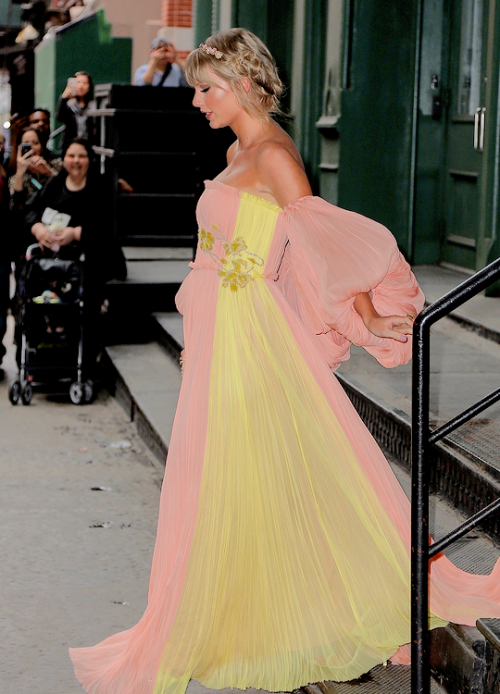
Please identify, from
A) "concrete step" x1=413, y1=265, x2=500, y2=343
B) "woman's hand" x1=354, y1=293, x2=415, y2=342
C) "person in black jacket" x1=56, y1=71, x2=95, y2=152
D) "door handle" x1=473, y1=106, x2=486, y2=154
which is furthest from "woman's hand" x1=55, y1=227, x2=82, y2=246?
"woman's hand" x1=354, y1=293, x2=415, y2=342

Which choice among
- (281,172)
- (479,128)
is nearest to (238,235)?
(281,172)

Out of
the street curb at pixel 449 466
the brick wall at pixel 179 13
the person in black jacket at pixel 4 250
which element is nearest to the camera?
the street curb at pixel 449 466

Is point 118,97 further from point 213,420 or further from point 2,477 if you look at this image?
point 213,420

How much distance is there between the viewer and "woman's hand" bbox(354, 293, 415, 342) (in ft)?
10.9

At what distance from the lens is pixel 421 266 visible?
946 centimetres

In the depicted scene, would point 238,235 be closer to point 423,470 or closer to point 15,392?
point 423,470

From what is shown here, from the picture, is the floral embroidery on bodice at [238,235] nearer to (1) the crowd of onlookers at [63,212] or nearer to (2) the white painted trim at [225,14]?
(1) the crowd of onlookers at [63,212]

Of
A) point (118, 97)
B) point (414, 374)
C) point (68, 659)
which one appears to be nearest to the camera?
point (414, 374)

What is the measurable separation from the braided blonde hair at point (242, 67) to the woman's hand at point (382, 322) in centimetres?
68

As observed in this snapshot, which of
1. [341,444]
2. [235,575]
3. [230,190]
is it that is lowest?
[235,575]

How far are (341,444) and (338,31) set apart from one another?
630 cm

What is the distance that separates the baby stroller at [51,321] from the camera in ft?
28.5

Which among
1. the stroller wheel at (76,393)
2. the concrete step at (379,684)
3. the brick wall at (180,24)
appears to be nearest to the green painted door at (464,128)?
the stroller wheel at (76,393)

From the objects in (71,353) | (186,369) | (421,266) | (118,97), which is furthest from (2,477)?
(118,97)
